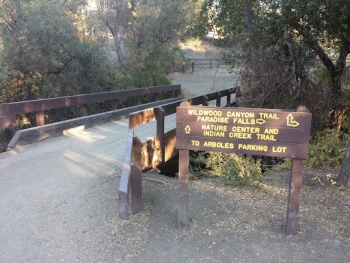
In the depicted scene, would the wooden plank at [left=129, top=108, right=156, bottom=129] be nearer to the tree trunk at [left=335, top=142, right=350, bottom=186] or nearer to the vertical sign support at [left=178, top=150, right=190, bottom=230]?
the vertical sign support at [left=178, top=150, right=190, bottom=230]

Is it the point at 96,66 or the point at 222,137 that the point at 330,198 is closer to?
the point at 222,137

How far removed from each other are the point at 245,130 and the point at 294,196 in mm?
908

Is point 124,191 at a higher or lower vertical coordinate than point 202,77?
higher

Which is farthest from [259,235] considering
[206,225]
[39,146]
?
[39,146]

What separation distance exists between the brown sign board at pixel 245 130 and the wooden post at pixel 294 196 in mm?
135

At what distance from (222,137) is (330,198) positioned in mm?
2034

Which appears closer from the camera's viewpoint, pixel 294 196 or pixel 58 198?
pixel 294 196

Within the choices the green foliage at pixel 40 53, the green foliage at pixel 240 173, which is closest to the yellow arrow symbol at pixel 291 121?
the green foliage at pixel 240 173

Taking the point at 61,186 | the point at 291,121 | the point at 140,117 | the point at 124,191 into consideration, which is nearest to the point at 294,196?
the point at 291,121

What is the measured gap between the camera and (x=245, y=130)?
389cm

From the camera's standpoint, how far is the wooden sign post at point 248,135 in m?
3.75

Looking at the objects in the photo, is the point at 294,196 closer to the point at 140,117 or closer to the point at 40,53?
the point at 140,117

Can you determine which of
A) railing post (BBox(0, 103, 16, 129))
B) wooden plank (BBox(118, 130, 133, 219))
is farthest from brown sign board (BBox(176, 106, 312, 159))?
railing post (BBox(0, 103, 16, 129))

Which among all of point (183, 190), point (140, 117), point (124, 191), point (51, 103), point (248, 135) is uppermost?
point (248, 135)
